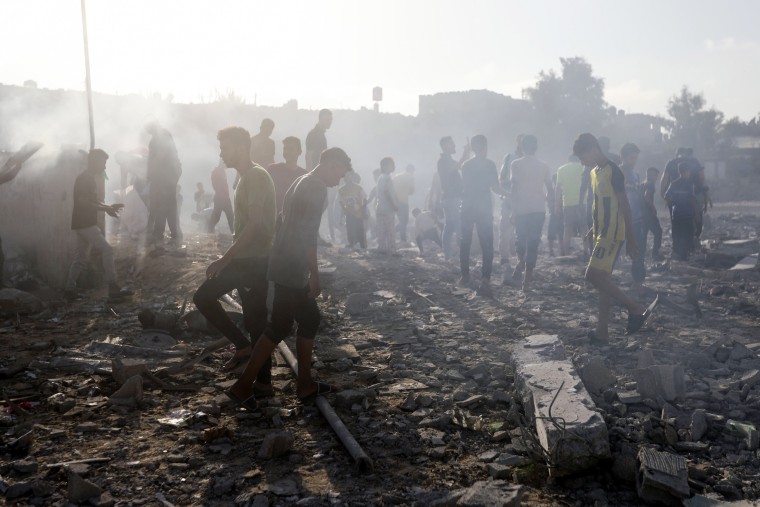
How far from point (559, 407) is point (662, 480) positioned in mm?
738

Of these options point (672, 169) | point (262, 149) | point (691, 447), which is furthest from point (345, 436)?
point (672, 169)

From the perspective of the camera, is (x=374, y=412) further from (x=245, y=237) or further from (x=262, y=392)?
(x=245, y=237)

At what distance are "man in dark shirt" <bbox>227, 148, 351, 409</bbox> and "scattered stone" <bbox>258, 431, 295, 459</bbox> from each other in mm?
751

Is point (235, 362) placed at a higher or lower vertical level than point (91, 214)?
lower

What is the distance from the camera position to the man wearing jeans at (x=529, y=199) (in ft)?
27.7

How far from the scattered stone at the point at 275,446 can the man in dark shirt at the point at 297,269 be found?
75cm

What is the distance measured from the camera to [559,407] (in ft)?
11.9

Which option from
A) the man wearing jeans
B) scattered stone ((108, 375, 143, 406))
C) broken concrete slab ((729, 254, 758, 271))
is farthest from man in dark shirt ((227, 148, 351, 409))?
broken concrete slab ((729, 254, 758, 271))

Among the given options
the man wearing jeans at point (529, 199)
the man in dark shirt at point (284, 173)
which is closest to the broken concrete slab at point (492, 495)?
the man in dark shirt at point (284, 173)

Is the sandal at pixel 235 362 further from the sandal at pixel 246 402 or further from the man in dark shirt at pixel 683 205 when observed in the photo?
the man in dark shirt at pixel 683 205

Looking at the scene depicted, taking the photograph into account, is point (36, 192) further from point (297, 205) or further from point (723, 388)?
point (723, 388)

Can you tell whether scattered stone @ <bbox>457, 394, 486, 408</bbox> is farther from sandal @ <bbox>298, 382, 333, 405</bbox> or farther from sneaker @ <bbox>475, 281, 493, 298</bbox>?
sneaker @ <bbox>475, 281, 493, 298</bbox>

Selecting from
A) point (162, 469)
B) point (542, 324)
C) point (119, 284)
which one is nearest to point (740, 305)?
point (542, 324)

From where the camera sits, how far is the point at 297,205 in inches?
173
